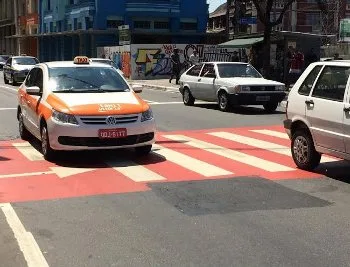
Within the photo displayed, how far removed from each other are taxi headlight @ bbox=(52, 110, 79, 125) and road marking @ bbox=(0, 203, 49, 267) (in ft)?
8.75

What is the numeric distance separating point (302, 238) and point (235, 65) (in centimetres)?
1307

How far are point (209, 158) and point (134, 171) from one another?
5.22ft

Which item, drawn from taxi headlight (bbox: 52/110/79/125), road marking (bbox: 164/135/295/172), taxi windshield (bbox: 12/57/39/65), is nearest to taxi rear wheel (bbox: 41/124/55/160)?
taxi headlight (bbox: 52/110/79/125)

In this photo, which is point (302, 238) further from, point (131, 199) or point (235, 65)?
point (235, 65)

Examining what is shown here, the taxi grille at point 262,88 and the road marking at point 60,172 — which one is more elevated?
the taxi grille at point 262,88

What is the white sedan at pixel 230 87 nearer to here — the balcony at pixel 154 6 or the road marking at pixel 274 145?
the road marking at pixel 274 145

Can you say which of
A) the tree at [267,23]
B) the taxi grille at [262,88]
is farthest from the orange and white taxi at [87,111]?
the tree at [267,23]

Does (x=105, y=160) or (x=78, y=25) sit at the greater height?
(x=78, y=25)

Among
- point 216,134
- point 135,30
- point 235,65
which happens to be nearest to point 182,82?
point 235,65

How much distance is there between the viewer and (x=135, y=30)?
47562 millimetres

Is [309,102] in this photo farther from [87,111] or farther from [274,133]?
[274,133]

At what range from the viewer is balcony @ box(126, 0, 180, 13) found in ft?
155

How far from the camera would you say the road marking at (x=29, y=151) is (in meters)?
9.67

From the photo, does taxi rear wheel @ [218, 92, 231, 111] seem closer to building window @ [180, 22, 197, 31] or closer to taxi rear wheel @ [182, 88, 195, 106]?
taxi rear wheel @ [182, 88, 195, 106]
